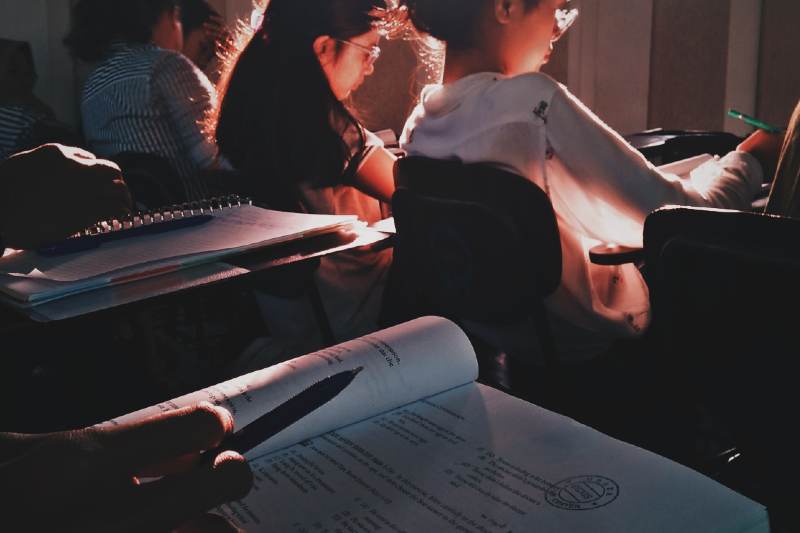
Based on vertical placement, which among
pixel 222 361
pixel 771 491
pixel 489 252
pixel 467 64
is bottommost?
pixel 222 361

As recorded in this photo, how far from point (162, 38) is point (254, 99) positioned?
1.30 metres

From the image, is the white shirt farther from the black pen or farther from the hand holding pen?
the black pen

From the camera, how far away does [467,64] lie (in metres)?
1.43

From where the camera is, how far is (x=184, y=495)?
1.02ft

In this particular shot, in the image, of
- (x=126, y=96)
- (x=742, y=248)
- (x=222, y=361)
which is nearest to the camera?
(x=742, y=248)

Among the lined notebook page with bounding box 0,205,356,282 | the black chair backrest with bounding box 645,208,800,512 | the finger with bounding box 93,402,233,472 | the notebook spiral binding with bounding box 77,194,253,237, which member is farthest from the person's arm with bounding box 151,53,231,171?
the finger with bounding box 93,402,233,472

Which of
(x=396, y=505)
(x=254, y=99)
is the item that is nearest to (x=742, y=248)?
(x=396, y=505)

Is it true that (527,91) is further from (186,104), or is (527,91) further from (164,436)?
(186,104)

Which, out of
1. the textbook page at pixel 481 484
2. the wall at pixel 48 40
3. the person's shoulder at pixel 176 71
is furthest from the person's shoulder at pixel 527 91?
the wall at pixel 48 40

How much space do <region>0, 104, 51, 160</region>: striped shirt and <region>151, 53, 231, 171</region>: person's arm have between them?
45 centimetres

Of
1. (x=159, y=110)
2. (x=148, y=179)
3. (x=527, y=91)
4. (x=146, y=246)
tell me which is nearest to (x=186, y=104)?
(x=159, y=110)

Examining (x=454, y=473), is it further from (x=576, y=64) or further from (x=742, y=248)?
(x=576, y=64)

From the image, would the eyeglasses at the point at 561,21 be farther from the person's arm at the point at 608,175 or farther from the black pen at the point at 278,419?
the black pen at the point at 278,419

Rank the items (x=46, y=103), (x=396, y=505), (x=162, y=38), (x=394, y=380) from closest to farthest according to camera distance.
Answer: (x=396, y=505)
(x=394, y=380)
(x=162, y=38)
(x=46, y=103)
